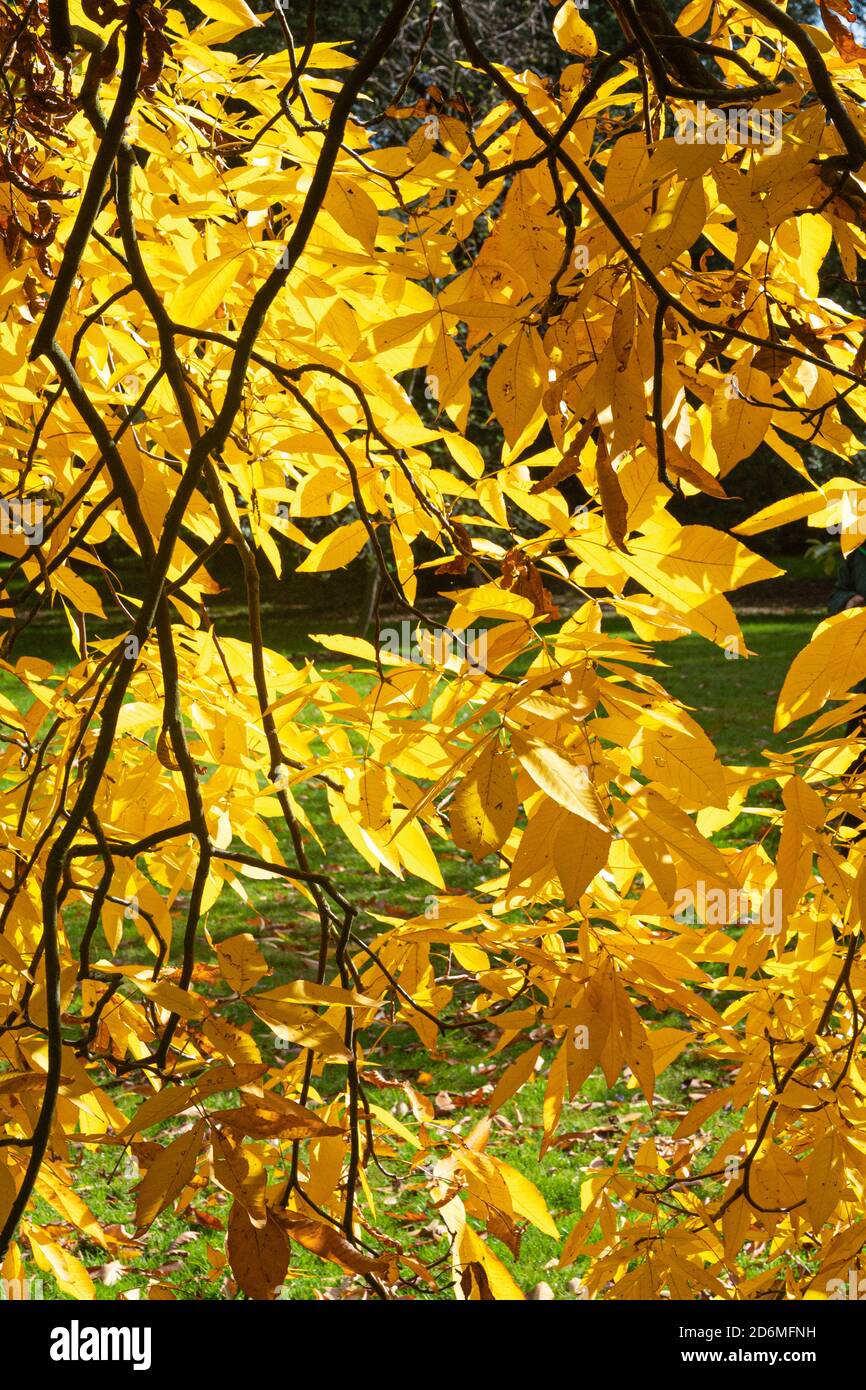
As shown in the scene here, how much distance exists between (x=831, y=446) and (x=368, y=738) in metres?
0.61

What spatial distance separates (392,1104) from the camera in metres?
4.47

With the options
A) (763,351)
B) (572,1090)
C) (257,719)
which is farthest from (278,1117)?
(763,351)

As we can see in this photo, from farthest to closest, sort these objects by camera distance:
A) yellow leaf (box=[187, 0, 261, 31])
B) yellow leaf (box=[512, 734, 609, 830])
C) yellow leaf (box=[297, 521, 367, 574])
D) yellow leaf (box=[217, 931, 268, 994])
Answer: yellow leaf (box=[297, 521, 367, 574])
yellow leaf (box=[187, 0, 261, 31])
yellow leaf (box=[217, 931, 268, 994])
yellow leaf (box=[512, 734, 609, 830])

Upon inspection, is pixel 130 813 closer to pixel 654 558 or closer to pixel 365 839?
pixel 365 839

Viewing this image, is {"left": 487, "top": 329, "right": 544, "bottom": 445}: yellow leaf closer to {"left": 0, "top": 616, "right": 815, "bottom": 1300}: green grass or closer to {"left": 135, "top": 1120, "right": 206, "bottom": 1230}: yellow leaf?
{"left": 135, "top": 1120, "right": 206, "bottom": 1230}: yellow leaf

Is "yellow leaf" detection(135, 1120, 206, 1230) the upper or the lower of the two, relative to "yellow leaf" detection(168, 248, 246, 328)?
lower

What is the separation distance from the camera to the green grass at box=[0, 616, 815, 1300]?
3.26 m

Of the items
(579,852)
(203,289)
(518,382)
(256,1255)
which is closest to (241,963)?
(256,1255)

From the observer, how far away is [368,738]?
1.38 m

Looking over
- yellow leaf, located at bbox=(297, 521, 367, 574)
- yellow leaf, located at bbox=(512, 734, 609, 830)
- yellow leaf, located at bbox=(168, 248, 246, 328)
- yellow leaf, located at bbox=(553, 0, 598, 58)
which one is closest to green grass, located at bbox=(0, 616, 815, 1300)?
yellow leaf, located at bbox=(297, 521, 367, 574)

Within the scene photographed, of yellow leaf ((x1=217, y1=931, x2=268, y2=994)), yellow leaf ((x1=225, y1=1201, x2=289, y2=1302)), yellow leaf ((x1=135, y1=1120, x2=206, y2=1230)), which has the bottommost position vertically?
yellow leaf ((x1=225, y1=1201, x2=289, y2=1302))

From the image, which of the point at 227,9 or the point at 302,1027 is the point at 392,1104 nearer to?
the point at 302,1027
